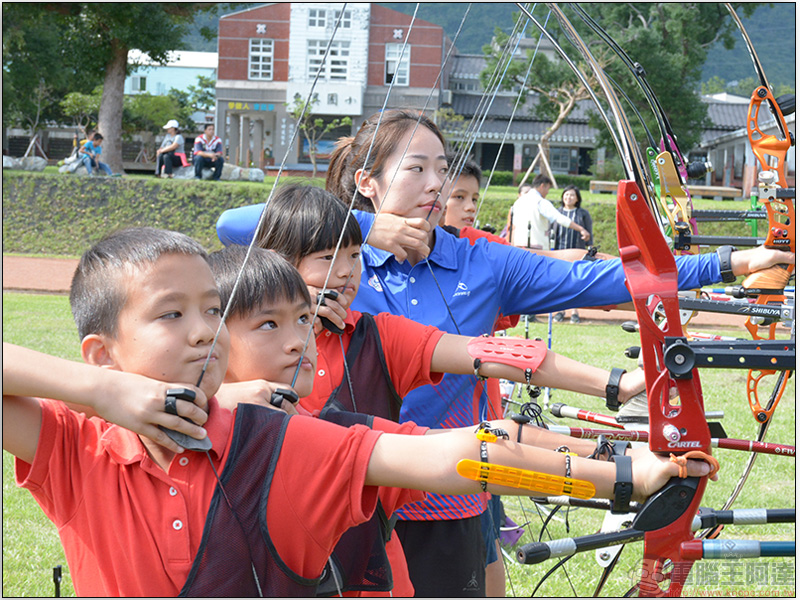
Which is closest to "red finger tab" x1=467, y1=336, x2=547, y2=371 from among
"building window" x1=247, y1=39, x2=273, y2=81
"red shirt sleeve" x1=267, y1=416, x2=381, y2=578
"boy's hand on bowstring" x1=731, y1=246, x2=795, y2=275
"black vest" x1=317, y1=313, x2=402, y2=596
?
"black vest" x1=317, y1=313, x2=402, y2=596

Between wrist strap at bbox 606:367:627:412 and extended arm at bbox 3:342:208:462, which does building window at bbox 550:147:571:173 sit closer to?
wrist strap at bbox 606:367:627:412

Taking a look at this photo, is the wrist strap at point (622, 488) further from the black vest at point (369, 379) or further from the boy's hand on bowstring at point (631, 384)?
the black vest at point (369, 379)

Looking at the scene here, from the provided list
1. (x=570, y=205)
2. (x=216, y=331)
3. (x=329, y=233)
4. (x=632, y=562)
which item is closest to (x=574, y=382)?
(x=329, y=233)

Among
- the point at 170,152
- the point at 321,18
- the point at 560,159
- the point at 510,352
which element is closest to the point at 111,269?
the point at 510,352

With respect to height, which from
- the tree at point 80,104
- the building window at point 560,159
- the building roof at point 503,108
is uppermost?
the building roof at point 503,108

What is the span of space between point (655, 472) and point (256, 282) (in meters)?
0.83

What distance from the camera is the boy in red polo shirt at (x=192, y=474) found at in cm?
121

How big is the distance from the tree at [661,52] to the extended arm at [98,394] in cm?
2357

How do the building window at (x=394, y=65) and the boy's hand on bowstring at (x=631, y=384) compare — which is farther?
the building window at (x=394, y=65)

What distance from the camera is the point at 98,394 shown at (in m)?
1.20

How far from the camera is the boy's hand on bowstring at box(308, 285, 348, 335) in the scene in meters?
1.76

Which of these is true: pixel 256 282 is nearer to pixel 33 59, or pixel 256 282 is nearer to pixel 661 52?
pixel 661 52

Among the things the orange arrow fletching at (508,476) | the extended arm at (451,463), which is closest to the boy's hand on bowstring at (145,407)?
the extended arm at (451,463)

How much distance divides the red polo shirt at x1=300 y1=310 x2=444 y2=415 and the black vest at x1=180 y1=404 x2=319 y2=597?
53 centimetres
